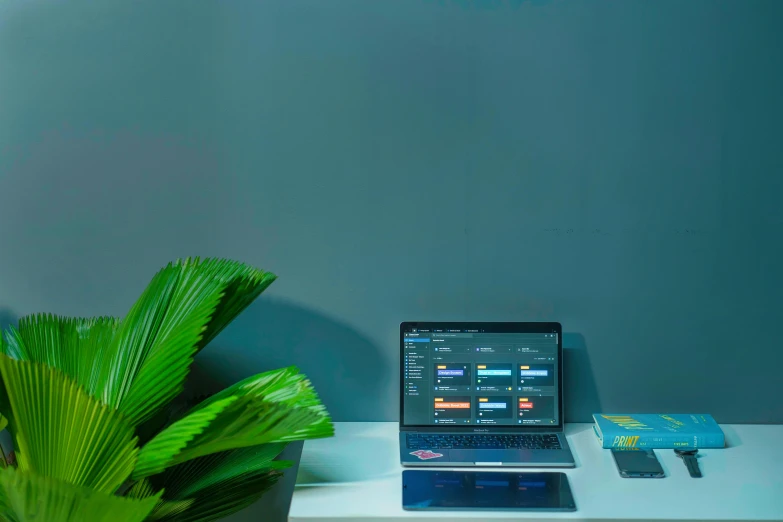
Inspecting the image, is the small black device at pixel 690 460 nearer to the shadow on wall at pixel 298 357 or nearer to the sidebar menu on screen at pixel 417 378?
the sidebar menu on screen at pixel 417 378

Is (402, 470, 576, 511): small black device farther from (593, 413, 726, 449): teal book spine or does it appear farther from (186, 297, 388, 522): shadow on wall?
(186, 297, 388, 522): shadow on wall

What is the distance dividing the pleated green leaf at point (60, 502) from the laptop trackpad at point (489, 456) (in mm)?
662

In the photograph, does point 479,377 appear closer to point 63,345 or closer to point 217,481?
point 217,481

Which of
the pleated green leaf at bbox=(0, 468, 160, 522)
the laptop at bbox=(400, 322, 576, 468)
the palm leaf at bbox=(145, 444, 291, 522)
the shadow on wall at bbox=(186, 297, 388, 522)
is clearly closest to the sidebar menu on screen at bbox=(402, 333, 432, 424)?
the laptop at bbox=(400, 322, 576, 468)

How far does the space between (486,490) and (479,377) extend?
0.32 meters

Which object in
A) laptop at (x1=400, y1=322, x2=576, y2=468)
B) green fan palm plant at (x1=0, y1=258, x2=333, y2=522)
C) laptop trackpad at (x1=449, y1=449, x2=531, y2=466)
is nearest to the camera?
green fan palm plant at (x1=0, y1=258, x2=333, y2=522)

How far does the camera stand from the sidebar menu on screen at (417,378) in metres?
1.60

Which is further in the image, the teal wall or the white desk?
the teal wall

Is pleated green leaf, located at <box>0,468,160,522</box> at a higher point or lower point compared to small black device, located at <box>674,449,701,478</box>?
higher

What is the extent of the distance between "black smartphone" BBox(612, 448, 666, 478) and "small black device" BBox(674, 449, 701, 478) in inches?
2.2

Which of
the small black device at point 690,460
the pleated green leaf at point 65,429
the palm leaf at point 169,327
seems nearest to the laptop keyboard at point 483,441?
the small black device at point 690,460

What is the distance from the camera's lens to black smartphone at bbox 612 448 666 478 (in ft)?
4.51

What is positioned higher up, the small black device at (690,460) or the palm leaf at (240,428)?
the palm leaf at (240,428)

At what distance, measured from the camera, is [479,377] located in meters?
1.59
